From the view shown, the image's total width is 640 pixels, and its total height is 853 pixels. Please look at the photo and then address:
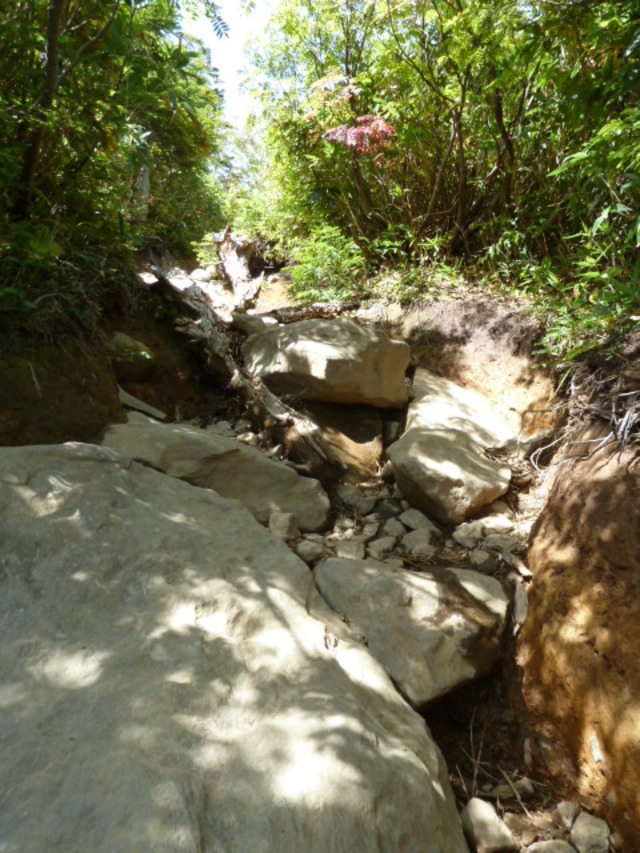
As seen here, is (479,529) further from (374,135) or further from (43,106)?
(374,135)

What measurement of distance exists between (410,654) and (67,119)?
2983 millimetres

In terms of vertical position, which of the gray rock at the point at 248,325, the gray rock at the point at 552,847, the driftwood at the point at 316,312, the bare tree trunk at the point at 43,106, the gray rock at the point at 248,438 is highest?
the bare tree trunk at the point at 43,106

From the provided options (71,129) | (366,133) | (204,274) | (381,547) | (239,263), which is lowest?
(381,547)

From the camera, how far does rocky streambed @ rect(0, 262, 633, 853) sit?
1.19 m

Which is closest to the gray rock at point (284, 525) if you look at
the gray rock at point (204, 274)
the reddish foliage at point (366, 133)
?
the reddish foliage at point (366, 133)

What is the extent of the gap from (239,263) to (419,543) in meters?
5.78

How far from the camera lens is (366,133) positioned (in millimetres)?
4422

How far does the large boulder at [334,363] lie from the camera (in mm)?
3309

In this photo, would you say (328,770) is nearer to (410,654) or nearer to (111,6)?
(410,654)

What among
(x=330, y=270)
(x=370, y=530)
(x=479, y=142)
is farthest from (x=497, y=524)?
(x=479, y=142)

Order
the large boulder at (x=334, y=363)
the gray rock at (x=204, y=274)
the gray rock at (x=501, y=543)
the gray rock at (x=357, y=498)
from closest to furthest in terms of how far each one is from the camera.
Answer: the gray rock at (x=501, y=543), the gray rock at (x=357, y=498), the large boulder at (x=334, y=363), the gray rock at (x=204, y=274)

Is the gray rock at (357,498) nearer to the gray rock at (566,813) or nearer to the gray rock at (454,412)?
the gray rock at (454,412)

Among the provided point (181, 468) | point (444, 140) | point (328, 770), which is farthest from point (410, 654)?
point (444, 140)

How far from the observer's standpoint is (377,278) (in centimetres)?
481
